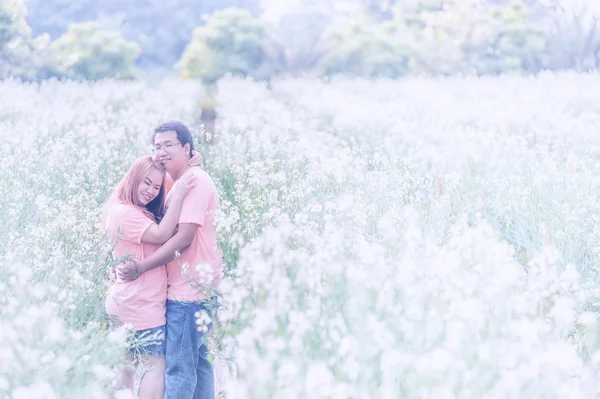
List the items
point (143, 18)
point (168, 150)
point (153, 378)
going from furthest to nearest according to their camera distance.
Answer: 1. point (143, 18)
2. point (168, 150)
3. point (153, 378)

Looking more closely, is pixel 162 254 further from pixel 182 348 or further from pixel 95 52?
pixel 95 52

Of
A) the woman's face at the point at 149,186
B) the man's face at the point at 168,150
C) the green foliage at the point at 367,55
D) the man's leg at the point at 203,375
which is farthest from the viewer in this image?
the green foliage at the point at 367,55

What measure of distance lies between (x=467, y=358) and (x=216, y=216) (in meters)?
1.79

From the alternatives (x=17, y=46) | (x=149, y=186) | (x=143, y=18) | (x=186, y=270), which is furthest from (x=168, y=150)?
(x=143, y=18)

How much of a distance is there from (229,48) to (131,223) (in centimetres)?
2974

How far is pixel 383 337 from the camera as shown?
326cm

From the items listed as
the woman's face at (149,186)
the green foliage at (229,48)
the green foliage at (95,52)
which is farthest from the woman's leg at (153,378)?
the green foliage at (229,48)

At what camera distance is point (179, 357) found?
4.32 metres

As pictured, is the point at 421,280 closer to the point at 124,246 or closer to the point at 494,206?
the point at 124,246

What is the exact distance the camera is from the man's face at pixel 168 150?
450 cm

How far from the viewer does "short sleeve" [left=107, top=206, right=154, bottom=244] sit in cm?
429

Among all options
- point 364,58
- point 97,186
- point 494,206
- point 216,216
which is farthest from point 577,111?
point 364,58

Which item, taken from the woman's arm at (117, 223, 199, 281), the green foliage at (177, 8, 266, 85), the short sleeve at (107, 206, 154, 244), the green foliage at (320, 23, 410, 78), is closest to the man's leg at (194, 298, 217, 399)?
the woman's arm at (117, 223, 199, 281)

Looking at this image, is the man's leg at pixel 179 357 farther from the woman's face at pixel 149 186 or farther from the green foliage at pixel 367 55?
the green foliage at pixel 367 55
